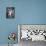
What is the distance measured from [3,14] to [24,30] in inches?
30.2

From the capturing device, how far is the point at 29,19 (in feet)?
12.8

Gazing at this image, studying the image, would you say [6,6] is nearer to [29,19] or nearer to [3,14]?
[3,14]

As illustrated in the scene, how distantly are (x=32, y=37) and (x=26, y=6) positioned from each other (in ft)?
2.95

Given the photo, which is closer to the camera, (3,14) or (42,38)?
(42,38)

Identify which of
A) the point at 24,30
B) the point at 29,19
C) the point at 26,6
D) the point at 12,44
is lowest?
the point at 12,44

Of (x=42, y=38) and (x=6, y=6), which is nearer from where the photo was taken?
(x=42, y=38)

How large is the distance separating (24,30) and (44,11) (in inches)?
30.8

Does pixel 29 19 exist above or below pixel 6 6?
below

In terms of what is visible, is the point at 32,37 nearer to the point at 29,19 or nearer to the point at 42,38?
the point at 42,38

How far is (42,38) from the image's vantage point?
3.70m

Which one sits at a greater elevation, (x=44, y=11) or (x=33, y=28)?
(x=44, y=11)

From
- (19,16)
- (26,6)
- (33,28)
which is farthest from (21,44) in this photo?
(26,6)

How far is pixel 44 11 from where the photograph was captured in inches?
153

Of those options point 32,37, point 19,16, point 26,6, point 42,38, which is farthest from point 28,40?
point 26,6
